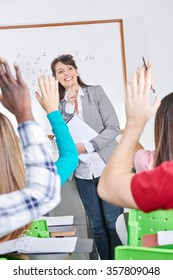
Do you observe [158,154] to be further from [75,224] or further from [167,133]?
[75,224]

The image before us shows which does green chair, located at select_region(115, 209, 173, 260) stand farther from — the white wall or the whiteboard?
the whiteboard

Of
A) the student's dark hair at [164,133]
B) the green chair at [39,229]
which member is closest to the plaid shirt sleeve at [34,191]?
the student's dark hair at [164,133]

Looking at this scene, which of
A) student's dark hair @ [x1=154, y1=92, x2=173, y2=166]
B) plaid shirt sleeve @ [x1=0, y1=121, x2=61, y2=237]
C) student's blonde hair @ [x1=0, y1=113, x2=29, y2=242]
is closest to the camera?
plaid shirt sleeve @ [x1=0, y1=121, x2=61, y2=237]

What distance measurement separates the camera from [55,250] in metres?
1.01

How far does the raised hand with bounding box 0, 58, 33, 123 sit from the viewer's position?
71 centimetres

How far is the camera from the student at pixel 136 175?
25.7 inches

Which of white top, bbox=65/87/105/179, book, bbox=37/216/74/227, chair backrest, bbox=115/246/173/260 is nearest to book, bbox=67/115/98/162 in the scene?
white top, bbox=65/87/105/179

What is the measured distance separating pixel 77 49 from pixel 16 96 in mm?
1655

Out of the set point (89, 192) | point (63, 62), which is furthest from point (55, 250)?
point (63, 62)

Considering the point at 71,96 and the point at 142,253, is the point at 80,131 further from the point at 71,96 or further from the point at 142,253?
→ the point at 142,253

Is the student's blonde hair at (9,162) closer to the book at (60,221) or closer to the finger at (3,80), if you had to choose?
the finger at (3,80)

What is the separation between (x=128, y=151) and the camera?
0.73 metres

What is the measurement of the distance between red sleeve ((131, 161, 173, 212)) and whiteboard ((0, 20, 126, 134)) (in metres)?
1.68

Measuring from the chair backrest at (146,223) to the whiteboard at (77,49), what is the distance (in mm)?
1174
